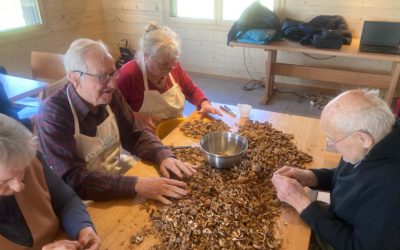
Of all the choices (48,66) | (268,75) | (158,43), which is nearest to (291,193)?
(158,43)

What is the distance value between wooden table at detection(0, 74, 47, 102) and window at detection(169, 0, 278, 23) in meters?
2.93

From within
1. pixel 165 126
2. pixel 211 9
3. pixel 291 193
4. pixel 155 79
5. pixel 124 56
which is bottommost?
pixel 124 56

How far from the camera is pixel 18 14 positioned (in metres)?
3.95

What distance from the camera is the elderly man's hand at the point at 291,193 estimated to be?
116 centimetres

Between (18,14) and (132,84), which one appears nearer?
(132,84)

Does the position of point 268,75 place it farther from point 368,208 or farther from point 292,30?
point 368,208

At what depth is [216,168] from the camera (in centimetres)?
141

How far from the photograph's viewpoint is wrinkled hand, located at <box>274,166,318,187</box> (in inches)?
51.6

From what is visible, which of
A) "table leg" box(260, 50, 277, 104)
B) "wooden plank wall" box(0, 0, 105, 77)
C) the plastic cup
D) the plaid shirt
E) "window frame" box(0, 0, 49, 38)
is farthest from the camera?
"table leg" box(260, 50, 277, 104)

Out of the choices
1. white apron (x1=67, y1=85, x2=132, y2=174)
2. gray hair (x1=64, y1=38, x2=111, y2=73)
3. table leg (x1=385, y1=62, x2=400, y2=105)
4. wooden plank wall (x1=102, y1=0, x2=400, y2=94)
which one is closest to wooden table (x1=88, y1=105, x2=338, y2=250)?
white apron (x1=67, y1=85, x2=132, y2=174)

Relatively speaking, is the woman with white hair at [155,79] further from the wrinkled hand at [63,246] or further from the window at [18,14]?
the window at [18,14]

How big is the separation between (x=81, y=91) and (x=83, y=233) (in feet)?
2.12

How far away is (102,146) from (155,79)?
2.44 feet

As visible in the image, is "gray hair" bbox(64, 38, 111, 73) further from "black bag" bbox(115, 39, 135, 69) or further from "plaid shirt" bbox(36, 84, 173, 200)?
"black bag" bbox(115, 39, 135, 69)
